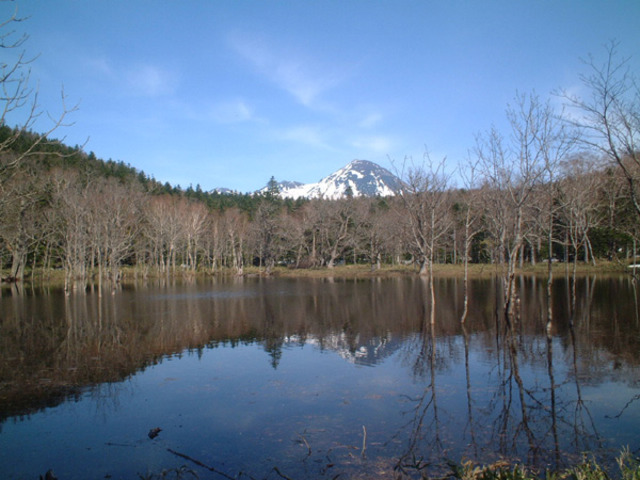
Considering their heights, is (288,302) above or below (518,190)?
below

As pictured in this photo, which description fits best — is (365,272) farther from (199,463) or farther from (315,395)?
(199,463)

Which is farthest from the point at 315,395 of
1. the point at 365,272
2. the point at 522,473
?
the point at 365,272

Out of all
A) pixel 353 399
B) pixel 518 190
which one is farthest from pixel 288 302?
pixel 353 399

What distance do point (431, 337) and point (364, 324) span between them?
14.3 feet

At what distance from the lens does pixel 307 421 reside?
373 inches

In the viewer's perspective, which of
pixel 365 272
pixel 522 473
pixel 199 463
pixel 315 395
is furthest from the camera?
pixel 365 272

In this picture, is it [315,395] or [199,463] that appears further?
[315,395]

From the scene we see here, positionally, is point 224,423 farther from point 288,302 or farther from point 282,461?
point 288,302

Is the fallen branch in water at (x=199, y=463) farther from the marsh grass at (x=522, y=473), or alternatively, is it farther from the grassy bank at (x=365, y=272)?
the grassy bank at (x=365, y=272)

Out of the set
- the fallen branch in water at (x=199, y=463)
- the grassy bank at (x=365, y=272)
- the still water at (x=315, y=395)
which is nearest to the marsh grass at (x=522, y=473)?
the still water at (x=315, y=395)

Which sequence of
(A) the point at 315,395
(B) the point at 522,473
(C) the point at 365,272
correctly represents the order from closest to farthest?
1. (B) the point at 522,473
2. (A) the point at 315,395
3. (C) the point at 365,272

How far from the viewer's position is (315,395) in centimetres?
1127

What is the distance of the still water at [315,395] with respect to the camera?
25.6 ft

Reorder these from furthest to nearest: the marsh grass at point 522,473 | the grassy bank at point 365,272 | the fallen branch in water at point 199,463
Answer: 1. the grassy bank at point 365,272
2. the fallen branch in water at point 199,463
3. the marsh grass at point 522,473
